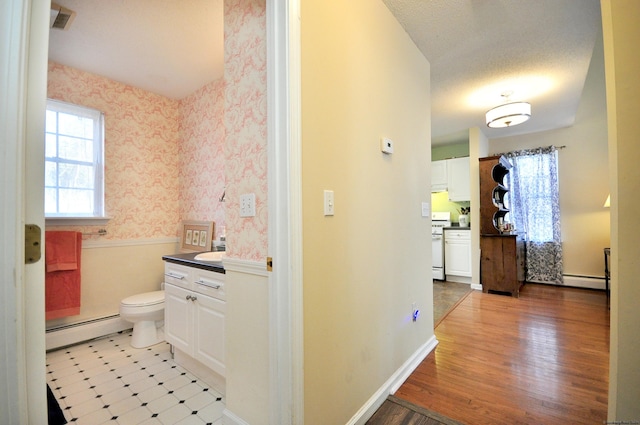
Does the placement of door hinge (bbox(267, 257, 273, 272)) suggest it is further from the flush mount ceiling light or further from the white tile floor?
the flush mount ceiling light

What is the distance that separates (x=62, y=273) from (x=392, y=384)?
9.64 ft

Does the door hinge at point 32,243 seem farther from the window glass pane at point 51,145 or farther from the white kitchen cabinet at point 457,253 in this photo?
the white kitchen cabinet at point 457,253

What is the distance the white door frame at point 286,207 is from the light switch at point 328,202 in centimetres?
17

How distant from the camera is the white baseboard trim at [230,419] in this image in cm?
137

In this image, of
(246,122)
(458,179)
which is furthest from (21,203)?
(458,179)

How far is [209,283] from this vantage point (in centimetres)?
178

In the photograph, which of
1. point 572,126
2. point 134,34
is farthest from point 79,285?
point 572,126

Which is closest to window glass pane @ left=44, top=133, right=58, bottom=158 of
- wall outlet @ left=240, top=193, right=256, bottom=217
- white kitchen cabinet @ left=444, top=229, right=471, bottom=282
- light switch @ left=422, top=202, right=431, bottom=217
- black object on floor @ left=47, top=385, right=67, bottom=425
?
black object on floor @ left=47, top=385, right=67, bottom=425

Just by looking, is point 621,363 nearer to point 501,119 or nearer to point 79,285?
point 501,119

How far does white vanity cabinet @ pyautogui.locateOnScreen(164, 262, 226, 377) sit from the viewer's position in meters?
1.72

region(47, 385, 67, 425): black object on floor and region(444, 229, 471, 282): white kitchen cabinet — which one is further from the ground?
region(444, 229, 471, 282): white kitchen cabinet

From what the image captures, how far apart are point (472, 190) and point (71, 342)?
528 cm

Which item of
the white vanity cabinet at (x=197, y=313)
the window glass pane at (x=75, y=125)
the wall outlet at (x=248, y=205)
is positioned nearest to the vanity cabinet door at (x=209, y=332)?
the white vanity cabinet at (x=197, y=313)

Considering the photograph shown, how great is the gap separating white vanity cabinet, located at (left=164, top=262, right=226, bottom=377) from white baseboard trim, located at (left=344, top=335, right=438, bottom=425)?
87 centimetres
